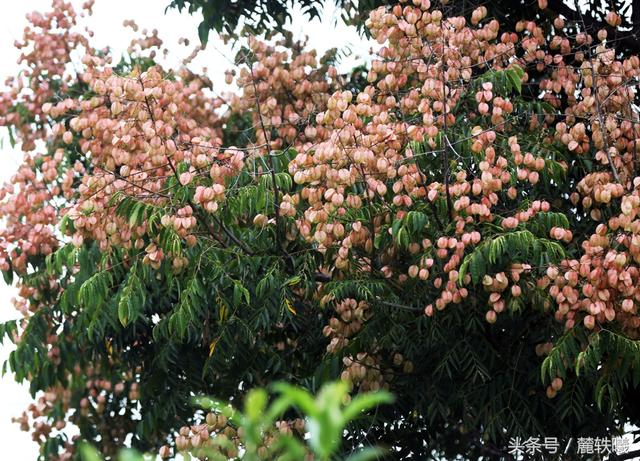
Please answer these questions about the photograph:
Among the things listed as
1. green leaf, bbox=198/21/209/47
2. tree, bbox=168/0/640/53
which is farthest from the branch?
green leaf, bbox=198/21/209/47

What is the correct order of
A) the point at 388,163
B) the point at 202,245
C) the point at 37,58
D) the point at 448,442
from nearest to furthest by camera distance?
the point at 388,163 < the point at 202,245 < the point at 448,442 < the point at 37,58

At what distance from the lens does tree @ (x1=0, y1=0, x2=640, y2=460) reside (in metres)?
5.78

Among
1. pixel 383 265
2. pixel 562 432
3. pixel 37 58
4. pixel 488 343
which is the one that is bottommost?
pixel 562 432

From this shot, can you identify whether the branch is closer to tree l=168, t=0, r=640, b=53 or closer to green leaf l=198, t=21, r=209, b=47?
tree l=168, t=0, r=640, b=53

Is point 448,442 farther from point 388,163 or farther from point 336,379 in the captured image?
point 388,163

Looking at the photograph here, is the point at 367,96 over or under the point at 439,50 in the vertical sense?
under

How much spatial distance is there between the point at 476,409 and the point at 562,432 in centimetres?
54

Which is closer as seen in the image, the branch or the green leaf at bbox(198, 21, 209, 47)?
the branch

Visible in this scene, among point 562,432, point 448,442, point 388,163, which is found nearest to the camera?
point 388,163

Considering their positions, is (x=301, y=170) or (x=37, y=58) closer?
(x=301, y=170)

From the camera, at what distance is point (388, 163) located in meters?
5.88

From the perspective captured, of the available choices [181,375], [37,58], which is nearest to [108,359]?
[181,375]

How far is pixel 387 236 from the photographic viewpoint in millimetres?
6117

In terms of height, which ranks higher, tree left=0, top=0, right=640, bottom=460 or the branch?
the branch
